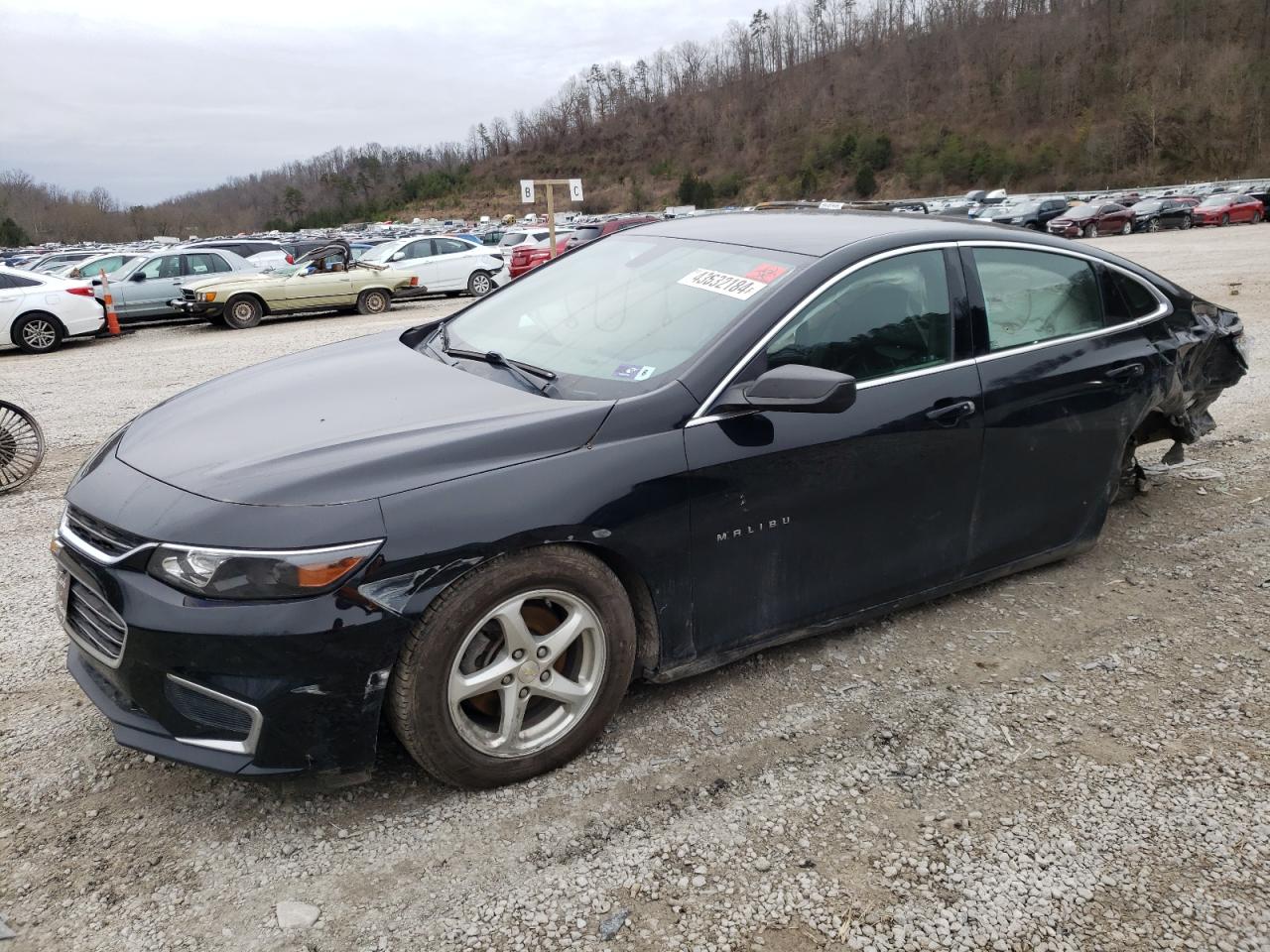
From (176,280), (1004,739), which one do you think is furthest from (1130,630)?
(176,280)

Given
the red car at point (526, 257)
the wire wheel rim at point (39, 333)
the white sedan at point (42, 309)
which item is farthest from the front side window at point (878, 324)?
the red car at point (526, 257)

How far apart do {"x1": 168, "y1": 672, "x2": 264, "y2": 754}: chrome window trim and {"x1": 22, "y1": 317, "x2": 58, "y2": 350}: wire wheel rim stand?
562 inches

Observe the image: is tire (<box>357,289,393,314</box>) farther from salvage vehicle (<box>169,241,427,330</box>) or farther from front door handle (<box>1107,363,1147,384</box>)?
front door handle (<box>1107,363,1147,384</box>)

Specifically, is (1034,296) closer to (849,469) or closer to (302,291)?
(849,469)

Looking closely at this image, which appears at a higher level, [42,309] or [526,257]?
[526,257]

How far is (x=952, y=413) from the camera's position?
3.39 m

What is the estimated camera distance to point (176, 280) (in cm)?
1706

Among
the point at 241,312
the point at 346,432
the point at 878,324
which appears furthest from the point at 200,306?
the point at 878,324

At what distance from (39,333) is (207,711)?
14.4 m

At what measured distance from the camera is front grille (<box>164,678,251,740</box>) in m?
2.41

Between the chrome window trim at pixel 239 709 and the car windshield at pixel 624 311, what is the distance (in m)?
1.30

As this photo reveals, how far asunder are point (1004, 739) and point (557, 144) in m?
141

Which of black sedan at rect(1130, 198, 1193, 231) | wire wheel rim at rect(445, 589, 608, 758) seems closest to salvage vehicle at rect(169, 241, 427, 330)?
wire wheel rim at rect(445, 589, 608, 758)

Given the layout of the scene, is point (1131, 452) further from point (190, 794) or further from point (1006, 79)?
point (1006, 79)
